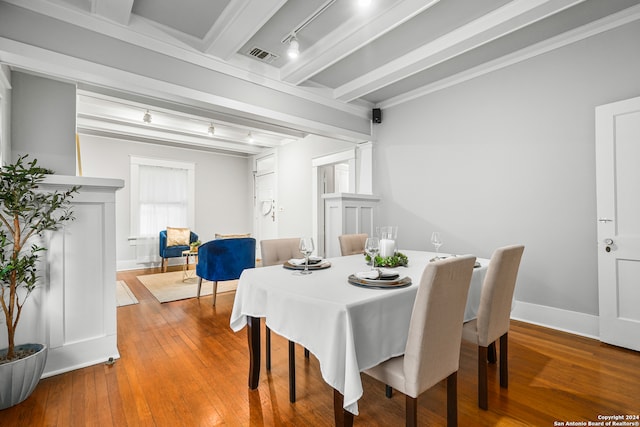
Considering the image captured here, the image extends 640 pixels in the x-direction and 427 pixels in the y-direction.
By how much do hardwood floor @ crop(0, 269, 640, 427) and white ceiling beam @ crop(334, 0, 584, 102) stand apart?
2.65 metres

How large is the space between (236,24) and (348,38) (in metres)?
0.99

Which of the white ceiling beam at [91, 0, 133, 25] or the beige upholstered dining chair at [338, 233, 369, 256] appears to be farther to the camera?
the beige upholstered dining chair at [338, 233, 369, 256]

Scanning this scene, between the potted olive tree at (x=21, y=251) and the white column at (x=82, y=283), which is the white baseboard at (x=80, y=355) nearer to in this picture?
the white column at (x=82, y=283)

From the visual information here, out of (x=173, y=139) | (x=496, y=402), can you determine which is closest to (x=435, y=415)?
(x=496, y=402)

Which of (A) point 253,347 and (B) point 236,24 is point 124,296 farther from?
(B) point 236,24

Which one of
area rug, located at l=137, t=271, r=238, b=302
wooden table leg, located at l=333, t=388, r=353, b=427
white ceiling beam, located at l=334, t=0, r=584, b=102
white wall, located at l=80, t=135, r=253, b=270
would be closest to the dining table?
wooden table leg, located at l=333, t=388, r=353, b=427

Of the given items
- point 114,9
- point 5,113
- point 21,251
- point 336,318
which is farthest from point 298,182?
point 336,318

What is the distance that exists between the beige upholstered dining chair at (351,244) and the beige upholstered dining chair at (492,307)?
135 cm

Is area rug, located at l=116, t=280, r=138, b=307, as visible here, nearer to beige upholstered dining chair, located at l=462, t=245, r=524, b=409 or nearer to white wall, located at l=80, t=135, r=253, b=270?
white wall, located at l=80, t=135, r=253, b=270

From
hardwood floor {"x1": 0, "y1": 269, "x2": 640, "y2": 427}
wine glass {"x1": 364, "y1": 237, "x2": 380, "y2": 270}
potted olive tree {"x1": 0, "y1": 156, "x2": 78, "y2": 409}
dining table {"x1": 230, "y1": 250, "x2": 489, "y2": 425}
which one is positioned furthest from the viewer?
wine glass {"x1": 364, "y1": 237, "x2": 380, "y2": 270}

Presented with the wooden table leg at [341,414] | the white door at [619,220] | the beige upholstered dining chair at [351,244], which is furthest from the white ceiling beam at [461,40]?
the wooden table leg at [341,414]

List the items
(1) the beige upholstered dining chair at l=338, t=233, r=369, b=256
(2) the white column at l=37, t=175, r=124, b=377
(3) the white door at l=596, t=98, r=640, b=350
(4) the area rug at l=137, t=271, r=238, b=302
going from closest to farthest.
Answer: (2) the white column at l=37, t=175, r=124, b=377
(3) the white door at l=596, t=98, r=640, b=350
(1) the beige upholstered dining chair at l=338, t=233, r=369, b=256
(4) the area rug at l=137, t=271, r=238, b=302

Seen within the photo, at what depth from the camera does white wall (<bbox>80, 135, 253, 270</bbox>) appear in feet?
19.1

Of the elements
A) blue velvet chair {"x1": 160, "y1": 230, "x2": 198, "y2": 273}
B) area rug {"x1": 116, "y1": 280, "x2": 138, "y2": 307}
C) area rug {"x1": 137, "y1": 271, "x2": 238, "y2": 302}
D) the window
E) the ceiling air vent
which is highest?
the ceiling air vent
